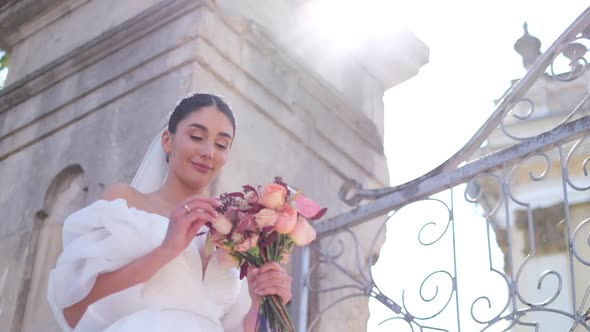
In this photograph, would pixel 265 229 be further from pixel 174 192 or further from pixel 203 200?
pixel 174 192

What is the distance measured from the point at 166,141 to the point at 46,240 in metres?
1.45

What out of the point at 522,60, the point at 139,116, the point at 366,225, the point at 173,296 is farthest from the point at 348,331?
the point at 522,60

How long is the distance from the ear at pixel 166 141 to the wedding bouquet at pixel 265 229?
53cm

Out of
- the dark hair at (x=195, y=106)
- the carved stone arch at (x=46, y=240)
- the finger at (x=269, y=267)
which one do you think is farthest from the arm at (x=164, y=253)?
the carved stone arch at (x=46, y=240)

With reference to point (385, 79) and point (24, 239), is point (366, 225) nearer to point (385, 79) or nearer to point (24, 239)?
point (385, 79)

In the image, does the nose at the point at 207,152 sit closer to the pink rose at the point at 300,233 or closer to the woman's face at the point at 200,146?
the woman's face at the point at 200,146

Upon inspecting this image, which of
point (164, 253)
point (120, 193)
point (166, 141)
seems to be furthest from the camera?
point (166, 141)

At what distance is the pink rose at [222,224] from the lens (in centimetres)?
293

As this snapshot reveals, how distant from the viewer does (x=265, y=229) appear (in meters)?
2.95

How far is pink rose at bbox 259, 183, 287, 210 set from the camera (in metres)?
2.96

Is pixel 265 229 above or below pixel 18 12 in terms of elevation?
below

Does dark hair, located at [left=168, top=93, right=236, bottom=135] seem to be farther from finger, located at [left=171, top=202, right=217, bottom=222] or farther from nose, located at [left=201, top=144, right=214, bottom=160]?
finger, located at [left=171, top=202, right=217, bottom=222]

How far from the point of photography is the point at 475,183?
446 cm

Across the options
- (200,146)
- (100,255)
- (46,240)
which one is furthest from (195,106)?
(46,240)
